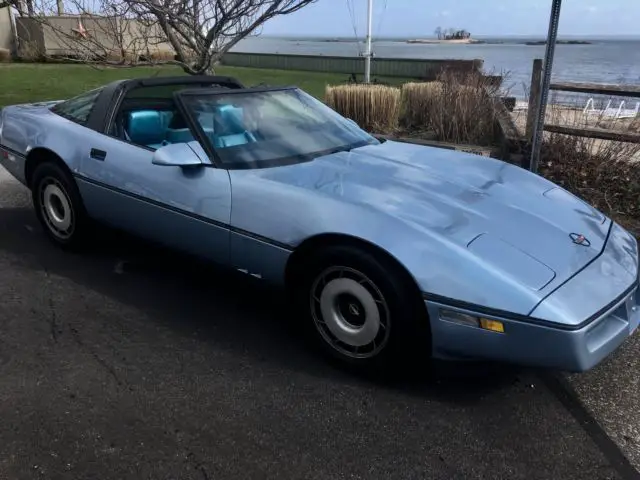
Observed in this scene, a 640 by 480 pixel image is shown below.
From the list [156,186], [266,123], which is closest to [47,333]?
[156,186]

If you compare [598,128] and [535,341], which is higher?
[598,128]

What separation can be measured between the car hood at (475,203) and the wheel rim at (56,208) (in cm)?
185

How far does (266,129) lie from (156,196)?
2.51ft

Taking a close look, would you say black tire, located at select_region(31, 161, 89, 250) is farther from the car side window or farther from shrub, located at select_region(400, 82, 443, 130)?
shrub, located at select_region(400, 82, 443, 130)

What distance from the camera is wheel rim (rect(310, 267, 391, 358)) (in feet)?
8.73

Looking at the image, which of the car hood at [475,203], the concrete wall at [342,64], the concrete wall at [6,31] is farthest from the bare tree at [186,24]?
the concrete wall at [6,31]

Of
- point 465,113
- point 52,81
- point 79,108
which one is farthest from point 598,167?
point 52,81

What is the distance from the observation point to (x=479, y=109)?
24.7ft

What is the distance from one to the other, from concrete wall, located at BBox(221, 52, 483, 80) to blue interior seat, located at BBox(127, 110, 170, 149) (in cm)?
1664

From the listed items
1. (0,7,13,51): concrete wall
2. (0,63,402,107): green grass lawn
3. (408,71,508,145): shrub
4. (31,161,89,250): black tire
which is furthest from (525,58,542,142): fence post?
(0,7,13,51): concrete wall

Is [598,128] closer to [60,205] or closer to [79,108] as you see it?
[79,108]

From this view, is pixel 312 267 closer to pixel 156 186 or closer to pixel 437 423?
pixel 437 423

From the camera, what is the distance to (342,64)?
2673 centimetres

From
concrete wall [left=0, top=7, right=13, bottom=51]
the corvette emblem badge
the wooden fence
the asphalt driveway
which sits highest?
concrete wall [left=0, top=7, right=13, bottom=51]
